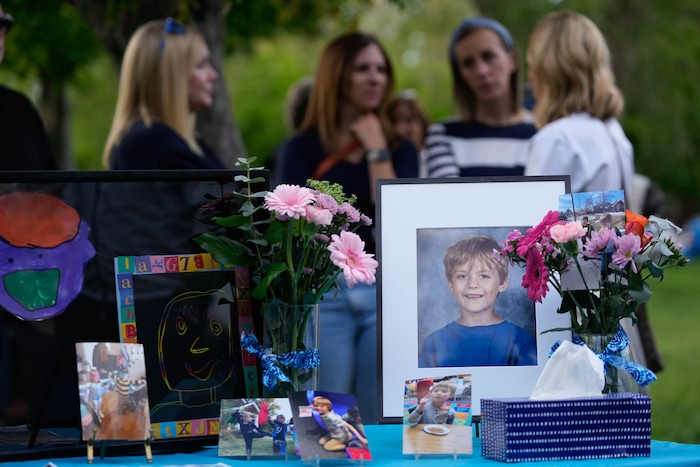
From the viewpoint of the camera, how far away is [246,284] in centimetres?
202

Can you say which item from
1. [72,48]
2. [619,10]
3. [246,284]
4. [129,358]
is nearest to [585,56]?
[246,284]

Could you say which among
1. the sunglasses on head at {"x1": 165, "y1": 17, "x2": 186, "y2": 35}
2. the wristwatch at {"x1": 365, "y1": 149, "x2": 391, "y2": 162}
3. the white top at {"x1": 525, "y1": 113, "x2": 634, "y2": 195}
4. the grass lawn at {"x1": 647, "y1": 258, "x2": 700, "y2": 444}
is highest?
the sunglasses on head at {"x1": 165, "y1": 17, "x2": 186, "y2": 35}

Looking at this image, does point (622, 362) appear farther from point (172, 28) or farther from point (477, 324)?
point (172, 28)

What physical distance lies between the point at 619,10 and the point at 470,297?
38.2 ft

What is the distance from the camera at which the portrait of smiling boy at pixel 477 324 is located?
2049 mm

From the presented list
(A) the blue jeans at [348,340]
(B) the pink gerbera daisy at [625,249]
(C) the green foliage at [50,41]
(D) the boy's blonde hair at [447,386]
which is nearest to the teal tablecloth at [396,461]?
(D) the boy's blonde hair at [447,386]

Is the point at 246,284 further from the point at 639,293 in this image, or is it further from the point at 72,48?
the point at 72,48

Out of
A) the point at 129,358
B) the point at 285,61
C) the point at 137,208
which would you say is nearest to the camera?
the point at 129,358

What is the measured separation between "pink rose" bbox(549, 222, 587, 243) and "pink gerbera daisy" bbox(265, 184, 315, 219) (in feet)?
1.59

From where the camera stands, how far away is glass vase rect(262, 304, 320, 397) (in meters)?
1.92

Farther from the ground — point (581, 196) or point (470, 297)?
point (581, 196)

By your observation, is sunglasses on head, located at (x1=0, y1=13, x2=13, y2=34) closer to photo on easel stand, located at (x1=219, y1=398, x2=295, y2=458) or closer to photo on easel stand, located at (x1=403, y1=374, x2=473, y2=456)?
photo on easel stand, located at (x1=219, y1=398, x2=295, y2=458)

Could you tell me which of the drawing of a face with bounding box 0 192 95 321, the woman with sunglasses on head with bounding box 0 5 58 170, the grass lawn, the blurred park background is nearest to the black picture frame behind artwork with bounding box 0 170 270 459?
the drawing of a face with bounding box 0 192 95 321

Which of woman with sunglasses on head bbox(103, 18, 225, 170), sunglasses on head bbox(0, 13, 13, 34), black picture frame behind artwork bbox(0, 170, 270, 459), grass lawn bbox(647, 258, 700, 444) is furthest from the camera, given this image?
grass lawn bbox(647, 258, 700, 444)
